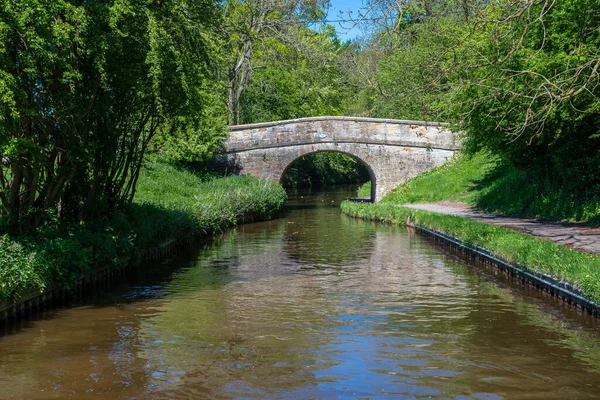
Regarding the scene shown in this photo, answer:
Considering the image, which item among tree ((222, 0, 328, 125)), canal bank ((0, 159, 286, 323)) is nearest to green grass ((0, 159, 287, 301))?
canal bank ((0, 159, 286, 323))

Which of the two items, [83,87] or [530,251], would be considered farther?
[530,251]

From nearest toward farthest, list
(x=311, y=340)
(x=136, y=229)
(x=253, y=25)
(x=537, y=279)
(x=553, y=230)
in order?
(x=311, y=340), (x=537, y=279), (x=136, y=229), (x=553, y=230), (x=253, y=25)

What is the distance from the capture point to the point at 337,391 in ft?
23.2

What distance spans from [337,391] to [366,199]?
29.8 metres

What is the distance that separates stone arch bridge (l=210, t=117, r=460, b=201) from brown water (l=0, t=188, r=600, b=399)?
1813 centimetres

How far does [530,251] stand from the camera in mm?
12492

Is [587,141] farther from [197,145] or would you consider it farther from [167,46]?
[197,145]

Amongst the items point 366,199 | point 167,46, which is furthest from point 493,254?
point 366,199

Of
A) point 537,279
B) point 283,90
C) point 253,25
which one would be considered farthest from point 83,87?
point 283,90

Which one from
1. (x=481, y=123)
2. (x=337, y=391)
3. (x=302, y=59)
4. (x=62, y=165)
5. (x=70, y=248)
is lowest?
(x=337, y=391)

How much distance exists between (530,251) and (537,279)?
0.70 m

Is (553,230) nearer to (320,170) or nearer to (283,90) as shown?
(283,90)

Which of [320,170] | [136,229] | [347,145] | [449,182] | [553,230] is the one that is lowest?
[553,230]

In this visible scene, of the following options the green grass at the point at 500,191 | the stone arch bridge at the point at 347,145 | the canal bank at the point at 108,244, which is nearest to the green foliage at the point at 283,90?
the stone arch bridge at the point at 347,145
